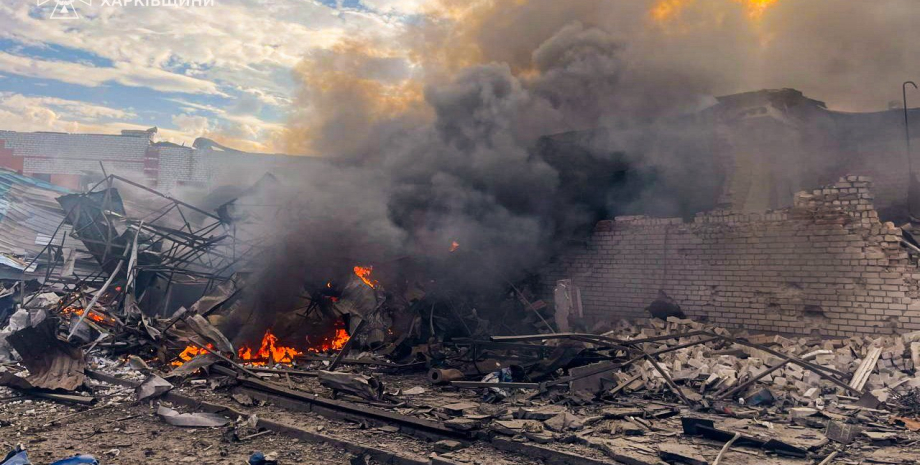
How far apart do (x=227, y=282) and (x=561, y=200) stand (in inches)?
280

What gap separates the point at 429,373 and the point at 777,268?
589 cm

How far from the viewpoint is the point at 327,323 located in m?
11.0

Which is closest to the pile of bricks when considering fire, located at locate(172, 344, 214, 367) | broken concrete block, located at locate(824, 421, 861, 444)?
broken concrete block, located at locate(824, 421, 861, 444)

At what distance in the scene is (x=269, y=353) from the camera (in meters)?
10.0

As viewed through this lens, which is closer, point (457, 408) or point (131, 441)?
point (131, 441)

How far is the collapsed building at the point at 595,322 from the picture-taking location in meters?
6.25

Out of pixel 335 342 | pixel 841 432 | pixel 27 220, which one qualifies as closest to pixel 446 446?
pixel 841 432

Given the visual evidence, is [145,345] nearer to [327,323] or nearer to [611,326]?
[327,323]

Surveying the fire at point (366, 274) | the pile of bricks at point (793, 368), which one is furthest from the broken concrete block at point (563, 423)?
the fire at point (366, 274)

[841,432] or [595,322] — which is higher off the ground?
[841,432]

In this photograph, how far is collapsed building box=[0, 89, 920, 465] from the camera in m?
6.25

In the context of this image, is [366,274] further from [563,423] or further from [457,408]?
[563,423]

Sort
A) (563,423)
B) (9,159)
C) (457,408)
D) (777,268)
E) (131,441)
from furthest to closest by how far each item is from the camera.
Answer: (9,159)
(777,268)
(457,408)
(563,423)
(131,441)

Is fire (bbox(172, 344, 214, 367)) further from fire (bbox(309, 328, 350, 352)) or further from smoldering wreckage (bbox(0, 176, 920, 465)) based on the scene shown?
fire (bbox(309, 328, 350, 352))
